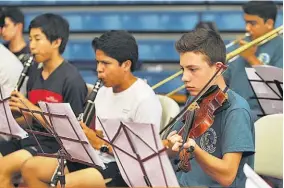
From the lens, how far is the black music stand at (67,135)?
2.72 m

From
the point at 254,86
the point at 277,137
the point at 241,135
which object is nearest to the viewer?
the point at 241,135

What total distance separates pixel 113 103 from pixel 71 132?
0.55 m

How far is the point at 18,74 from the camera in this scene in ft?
13.0

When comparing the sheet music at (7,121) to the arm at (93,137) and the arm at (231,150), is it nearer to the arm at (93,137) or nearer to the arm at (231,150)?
the arm at (93,137)

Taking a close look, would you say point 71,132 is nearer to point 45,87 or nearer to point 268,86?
point 45,87

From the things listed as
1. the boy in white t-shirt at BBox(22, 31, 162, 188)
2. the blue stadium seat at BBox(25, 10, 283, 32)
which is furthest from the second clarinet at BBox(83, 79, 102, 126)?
the blue stadium seat at BBox(25, 10, 283, 32)

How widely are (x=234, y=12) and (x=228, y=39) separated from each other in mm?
263

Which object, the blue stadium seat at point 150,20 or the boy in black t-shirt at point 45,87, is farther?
the blue stadium seat at point 150,20

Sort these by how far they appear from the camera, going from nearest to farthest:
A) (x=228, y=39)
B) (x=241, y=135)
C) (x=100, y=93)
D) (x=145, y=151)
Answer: (x=145, y=151), (x=241, y=135), (x=100, y=93), (x=228, y=39)

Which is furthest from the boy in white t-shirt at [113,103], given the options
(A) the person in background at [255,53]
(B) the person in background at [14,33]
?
(B) the person in background at [14,33]

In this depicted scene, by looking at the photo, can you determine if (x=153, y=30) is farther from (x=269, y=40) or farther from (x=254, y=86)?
(x=254, y=86)

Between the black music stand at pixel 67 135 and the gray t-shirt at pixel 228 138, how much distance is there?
40 cm

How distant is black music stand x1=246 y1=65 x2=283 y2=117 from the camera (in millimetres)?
3594

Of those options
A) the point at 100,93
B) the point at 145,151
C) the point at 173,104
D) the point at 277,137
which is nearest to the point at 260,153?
the point at 277,137
